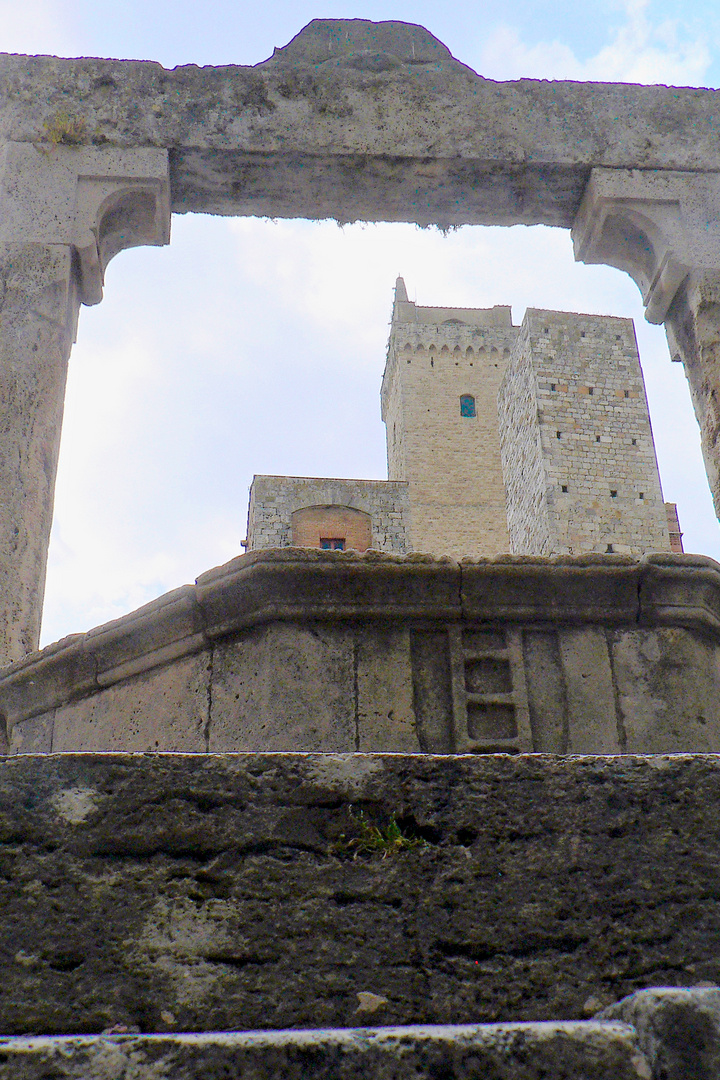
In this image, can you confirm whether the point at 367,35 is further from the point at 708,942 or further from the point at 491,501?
the point at 491,501

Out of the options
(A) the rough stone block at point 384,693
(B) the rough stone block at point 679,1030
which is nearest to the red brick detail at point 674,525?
(A) the rough stone block at point 384,693

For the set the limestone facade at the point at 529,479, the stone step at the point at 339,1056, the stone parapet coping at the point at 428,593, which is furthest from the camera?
the limestone facade at the point at 529,479

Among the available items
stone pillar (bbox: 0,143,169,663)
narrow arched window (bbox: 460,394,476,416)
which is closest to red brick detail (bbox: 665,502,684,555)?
narrow arched window (bbox: 460,394,476,416)

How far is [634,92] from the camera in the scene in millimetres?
5062

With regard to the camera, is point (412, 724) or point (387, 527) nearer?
point (412, 724)

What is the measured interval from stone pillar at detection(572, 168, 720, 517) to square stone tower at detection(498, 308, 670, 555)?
825cm

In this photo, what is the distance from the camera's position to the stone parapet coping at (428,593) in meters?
2.81

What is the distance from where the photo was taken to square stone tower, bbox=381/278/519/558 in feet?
88.8

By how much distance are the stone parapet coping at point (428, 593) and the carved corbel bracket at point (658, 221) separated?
2267mm

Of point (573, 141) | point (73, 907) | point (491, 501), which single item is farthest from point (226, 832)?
point (491, 501)

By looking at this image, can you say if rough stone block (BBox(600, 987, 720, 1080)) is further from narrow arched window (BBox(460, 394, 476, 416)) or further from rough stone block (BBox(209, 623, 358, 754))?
narrow arched window (BBox(460, 394, 476, 416))

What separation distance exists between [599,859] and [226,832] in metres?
0.59

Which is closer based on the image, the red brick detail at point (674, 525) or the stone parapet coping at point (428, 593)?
the stone parapet coping at point (428, 593)

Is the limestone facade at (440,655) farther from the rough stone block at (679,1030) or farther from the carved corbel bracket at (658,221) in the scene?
the carved corbel bracket at (658,221)
